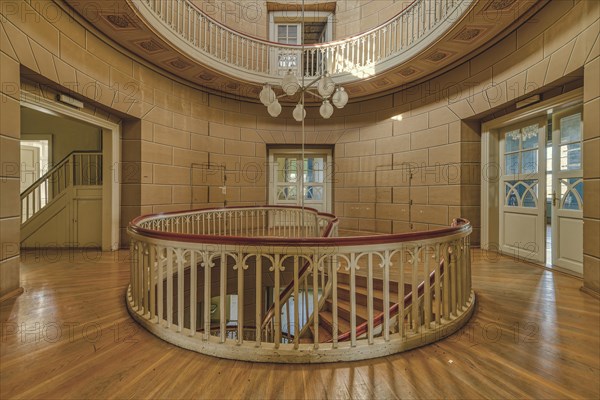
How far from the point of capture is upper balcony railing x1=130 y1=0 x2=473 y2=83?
4.18m

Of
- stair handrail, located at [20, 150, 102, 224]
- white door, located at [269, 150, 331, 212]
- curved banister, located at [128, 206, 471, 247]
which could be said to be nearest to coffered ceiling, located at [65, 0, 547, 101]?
white door, located at [269, 150, 331, 212]

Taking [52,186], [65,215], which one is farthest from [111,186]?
[52,186]

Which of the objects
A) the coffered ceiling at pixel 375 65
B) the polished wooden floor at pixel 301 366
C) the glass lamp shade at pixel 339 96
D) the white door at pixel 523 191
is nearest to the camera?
the polished wooden floor at pixel 301 366

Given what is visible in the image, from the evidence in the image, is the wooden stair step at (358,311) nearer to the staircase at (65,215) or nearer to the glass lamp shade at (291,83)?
the glass lamp shade at (291,83)

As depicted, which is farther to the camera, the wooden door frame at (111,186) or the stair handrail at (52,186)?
the stair handrail at (52,186)

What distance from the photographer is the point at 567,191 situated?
348 cm

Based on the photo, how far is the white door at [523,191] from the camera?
3.92 m

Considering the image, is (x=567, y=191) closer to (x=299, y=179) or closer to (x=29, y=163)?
(x=299, y=179)

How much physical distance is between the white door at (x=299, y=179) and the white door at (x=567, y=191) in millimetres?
4269

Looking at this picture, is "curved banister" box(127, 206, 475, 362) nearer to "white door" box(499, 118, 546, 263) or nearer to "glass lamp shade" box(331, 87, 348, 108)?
"glass lamp shade" box(331, 87, 348, 108)

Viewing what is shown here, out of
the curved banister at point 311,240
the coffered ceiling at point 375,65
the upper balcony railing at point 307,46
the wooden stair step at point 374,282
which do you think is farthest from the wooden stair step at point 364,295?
the coffered ceiling at point 375,65

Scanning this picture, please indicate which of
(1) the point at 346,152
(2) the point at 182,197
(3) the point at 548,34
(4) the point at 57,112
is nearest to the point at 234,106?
(2) the point at 182,197

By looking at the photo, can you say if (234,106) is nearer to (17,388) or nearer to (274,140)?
(274,140)

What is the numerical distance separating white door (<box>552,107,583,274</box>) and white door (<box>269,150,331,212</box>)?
14.0 ft
